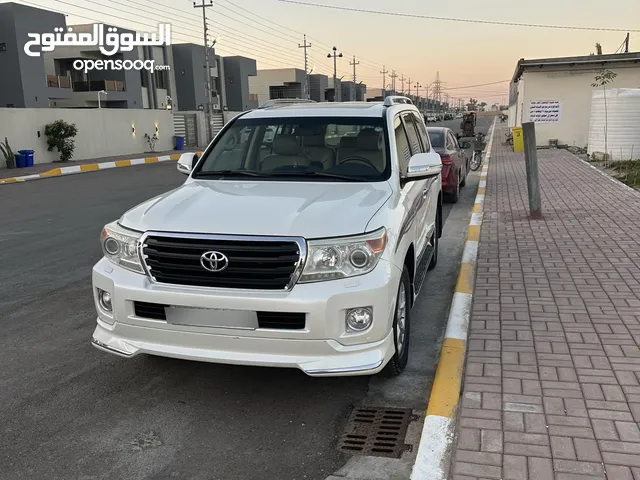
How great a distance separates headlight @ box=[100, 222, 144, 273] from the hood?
0.06m

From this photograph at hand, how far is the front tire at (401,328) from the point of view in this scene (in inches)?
148

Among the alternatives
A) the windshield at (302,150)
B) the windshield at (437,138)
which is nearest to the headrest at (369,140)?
the windshield at (302,150)

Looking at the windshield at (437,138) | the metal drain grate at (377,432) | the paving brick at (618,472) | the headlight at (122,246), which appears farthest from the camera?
the windshield at (437,138)

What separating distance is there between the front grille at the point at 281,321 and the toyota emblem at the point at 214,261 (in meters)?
0.35

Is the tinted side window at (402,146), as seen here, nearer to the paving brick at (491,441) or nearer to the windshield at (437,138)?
the paving brick at (491,441)

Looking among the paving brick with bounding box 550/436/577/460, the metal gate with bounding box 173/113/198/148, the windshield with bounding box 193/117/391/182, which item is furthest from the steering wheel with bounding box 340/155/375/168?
the metal gate with bounding box 173/113/198/148

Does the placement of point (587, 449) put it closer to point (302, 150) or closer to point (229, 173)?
point (302, 150)

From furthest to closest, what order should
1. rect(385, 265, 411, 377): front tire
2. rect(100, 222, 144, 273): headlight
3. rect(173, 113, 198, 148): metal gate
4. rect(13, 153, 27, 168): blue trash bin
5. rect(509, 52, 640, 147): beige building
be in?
rect(173, 113, 198, 148): metal gate → rect(509, 52, 640, 147): beige building → rect(13, 153, 27, 168): blue trash bin → rect(385, 265, 411, 377): front tire → rect(100, 222, 144, 273): headlight

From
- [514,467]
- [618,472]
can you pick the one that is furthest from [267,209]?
[618,472]

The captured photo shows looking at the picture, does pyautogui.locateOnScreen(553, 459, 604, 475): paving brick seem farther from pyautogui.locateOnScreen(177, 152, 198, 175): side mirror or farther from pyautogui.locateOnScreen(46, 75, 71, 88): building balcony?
pyautogui.locateOnScreen(46, 75, 71, 88): building balcony

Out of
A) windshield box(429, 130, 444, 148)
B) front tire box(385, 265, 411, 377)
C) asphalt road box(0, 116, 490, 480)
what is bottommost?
asphalt road box(0, 116, 490, 480)

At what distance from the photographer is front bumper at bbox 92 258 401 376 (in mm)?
3236

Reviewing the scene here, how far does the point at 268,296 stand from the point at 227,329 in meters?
0.32

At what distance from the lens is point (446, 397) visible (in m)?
3.52
